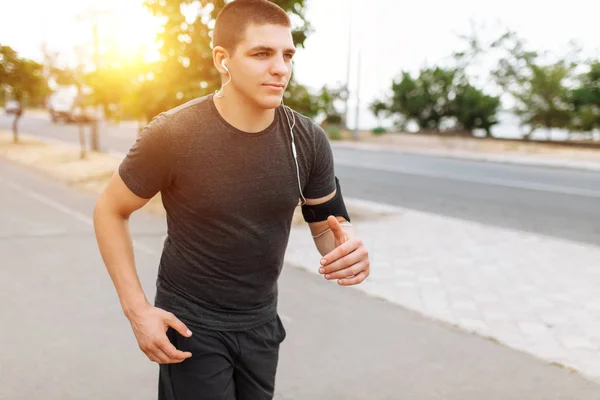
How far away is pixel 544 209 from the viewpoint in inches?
463

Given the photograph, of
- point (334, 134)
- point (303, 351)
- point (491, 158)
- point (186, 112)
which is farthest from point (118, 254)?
point (334, 134)

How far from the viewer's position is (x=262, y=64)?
78.4 inches

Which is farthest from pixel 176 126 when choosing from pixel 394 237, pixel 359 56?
pixel 359 56

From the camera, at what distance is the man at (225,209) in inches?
78.7

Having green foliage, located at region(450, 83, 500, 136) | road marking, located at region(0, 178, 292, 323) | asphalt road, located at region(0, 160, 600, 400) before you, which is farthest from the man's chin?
green foliage, located at region(450, 83, 500, 136)

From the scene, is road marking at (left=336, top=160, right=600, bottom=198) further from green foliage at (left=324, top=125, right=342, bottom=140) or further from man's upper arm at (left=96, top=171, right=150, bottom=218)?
man's upper arm at (left=96, top=171, right=150, bottom=218)

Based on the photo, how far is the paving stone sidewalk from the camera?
16.6 ft

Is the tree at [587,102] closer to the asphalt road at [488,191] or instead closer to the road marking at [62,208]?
the asphalt road at [488,191]

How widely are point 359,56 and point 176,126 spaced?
95.1 feet

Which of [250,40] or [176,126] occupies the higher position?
[250,40]

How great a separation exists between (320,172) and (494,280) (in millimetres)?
4838

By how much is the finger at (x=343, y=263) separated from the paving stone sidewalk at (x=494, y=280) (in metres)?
A: 2.98

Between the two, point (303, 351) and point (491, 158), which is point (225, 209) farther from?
point (491, 158)

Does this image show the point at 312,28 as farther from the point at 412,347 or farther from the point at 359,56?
the point at 359,56
